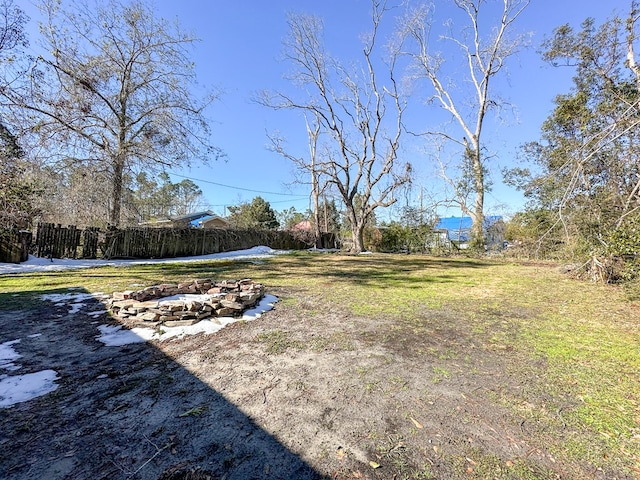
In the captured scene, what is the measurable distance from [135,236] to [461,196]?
14680 millimetres

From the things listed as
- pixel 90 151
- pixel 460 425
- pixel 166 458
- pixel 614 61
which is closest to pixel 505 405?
pixel 460 425

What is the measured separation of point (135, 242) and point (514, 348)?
11524mm

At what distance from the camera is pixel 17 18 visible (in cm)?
557

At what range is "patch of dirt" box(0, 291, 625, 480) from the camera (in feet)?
3.94

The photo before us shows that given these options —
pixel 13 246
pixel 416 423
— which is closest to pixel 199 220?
pixel 13 246

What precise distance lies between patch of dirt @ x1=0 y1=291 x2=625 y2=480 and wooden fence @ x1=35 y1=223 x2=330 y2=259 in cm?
794

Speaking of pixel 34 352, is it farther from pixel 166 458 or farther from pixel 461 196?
pixel 461 196

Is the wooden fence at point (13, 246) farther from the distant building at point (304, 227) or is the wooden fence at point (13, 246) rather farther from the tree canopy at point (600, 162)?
the distant building at point (304, 227)

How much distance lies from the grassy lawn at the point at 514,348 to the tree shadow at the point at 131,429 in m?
0.65

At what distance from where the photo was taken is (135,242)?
1022 centimetres

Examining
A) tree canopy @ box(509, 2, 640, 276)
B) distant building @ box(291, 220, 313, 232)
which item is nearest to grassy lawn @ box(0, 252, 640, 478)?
tree canopy @ box(509, 2, 640, 276)

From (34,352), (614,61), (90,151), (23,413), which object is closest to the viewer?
(23,413)

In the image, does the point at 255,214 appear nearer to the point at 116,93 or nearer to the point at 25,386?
the point at 116,93

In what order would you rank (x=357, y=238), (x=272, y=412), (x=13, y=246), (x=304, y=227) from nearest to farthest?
(x=272, y=412)
(x=13, y=246)
(x=357, y=238)
(x=304, y=227)
